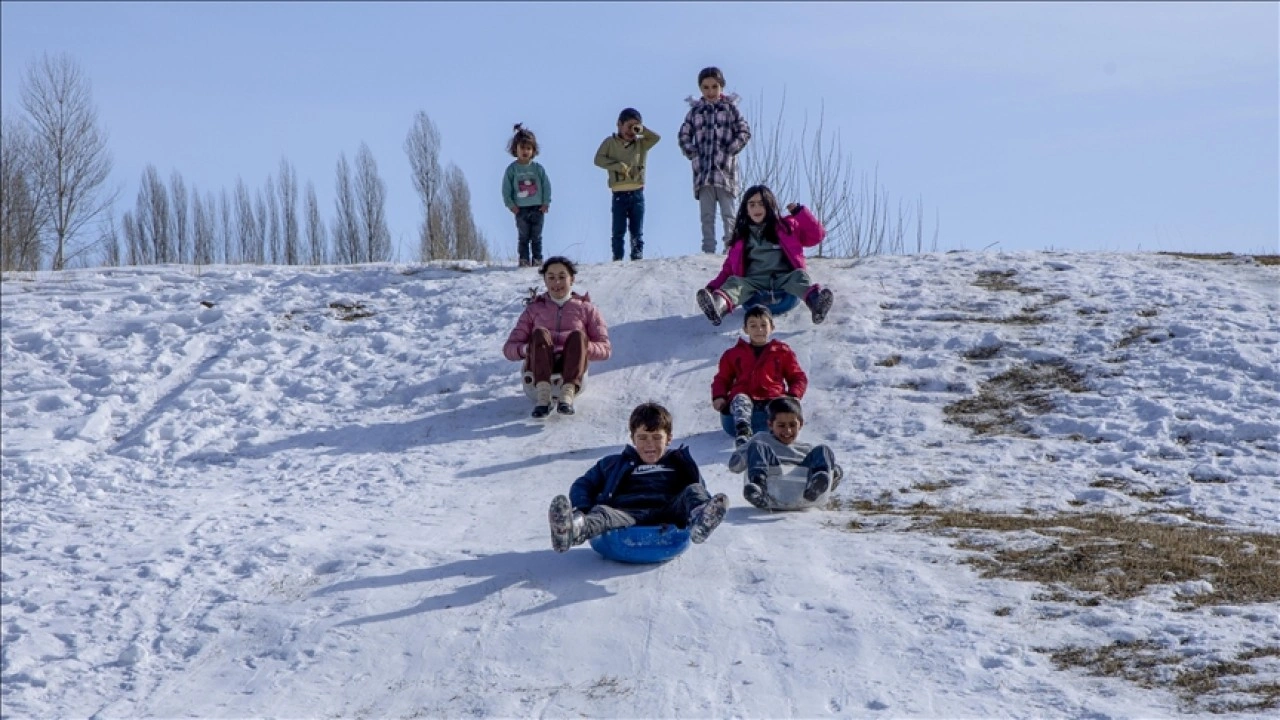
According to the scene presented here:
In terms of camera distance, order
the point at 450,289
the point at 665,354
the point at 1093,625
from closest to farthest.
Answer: the point at 1093,625, the point at 665,354, the point at 450,289

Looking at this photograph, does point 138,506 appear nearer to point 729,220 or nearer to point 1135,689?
point 1135,689

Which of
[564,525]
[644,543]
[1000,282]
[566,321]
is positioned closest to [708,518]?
[644,543]

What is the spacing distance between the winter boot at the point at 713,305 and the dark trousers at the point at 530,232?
10.5 ft

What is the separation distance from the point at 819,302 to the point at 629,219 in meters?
3.52

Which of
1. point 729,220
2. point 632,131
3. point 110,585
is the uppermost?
point 632,131

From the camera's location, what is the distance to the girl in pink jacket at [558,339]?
1034 cm

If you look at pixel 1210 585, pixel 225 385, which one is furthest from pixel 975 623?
pixel 225 385

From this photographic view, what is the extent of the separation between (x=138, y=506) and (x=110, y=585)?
65.5 inches

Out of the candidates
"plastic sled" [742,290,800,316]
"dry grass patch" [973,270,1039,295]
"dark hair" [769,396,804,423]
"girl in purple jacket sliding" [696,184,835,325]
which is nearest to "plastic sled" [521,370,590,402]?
"girl in purple jacket sliding" [696,184,835,325]

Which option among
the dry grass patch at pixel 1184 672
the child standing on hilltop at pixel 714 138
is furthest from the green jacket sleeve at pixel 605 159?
the dry grass patch at pixel 1184 672

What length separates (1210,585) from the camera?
6.31 metres

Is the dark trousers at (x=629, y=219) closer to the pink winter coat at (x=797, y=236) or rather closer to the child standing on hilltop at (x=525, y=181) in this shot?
the child standing on hilltop at (x=525, y=181)

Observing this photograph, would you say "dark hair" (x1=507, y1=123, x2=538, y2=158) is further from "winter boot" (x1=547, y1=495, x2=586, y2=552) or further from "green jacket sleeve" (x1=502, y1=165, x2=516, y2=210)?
"winter boot" (x1=547, y1=495, x2=586, y2=552)

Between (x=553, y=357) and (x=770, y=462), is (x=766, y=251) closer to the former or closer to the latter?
(x=553, y=357)
